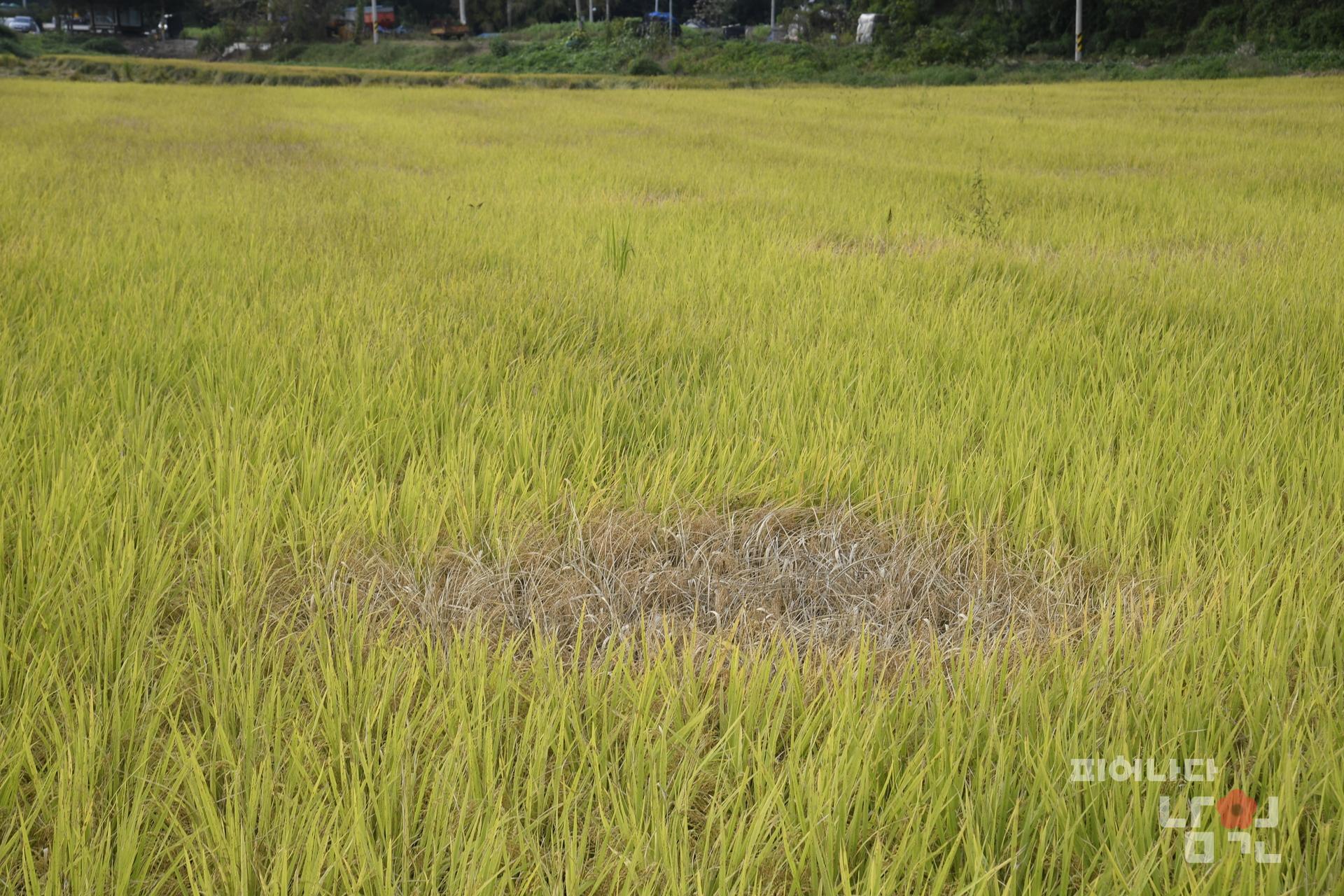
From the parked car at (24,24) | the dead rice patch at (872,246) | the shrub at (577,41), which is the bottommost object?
the dead rice patch at (872,246)

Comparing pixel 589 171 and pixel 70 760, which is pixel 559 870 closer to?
pixel 70 760

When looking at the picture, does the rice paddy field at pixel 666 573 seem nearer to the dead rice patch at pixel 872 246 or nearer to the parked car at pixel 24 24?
the dead rice patch at pixel 872 246

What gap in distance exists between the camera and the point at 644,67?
1081 inches

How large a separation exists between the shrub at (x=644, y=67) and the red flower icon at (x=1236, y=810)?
94.2ft

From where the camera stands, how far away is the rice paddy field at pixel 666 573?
773mm

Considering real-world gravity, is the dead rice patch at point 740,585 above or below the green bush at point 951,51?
below

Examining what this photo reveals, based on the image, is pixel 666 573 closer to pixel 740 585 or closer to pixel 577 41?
pixel 740 585

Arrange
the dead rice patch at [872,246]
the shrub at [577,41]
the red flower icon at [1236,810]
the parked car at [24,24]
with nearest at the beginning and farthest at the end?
the red flower icon at [1236,810]
the dead rice patch at [872,246]
the shrub at [577,41]
the parked car at [24,24]

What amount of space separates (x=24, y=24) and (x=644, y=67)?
105ft

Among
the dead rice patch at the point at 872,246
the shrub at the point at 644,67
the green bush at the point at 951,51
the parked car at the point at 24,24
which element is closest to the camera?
the dead rice patch at the point at 872,246

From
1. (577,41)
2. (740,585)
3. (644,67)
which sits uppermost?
(577,41)

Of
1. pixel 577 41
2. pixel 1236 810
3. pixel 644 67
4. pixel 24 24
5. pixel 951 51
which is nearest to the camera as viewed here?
pixel 1236 810

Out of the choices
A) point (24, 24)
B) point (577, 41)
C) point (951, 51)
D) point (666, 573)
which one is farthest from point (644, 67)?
point (24, 24)

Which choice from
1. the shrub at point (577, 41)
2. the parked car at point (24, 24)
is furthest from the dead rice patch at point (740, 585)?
the parked car at point (24, 24)
